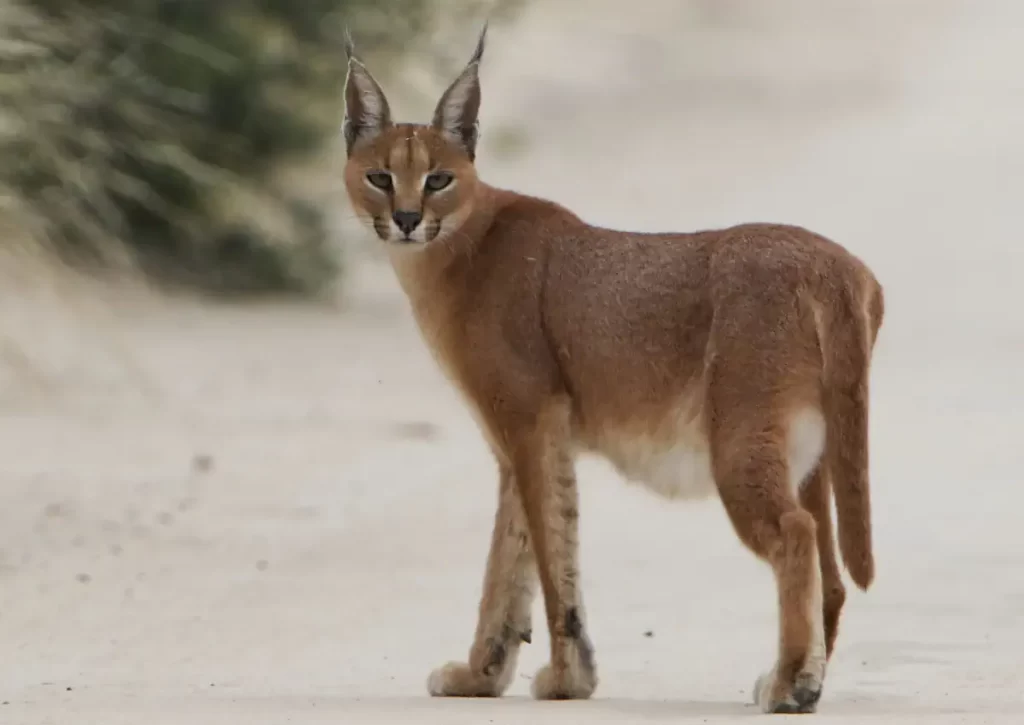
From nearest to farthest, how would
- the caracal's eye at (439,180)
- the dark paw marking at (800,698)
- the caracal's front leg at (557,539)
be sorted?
the dark paw marking at (800,698), the caracal's front leg at (557,539), the caracal's eye at (439,180)

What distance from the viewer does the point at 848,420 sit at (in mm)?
5520

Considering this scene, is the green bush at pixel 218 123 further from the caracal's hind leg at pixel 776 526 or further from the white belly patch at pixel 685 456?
the caracal's hind leg at pixel 776 526

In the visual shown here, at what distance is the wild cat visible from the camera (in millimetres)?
5453

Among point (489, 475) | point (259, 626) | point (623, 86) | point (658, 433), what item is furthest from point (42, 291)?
point (623, 86)

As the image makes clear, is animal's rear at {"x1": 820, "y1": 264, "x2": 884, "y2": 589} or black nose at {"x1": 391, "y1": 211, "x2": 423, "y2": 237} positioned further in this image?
black nose at {"x1": 391, "y1": 211, "x2": 423, "y2": 237}

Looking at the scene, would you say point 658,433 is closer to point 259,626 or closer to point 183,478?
point 259,626

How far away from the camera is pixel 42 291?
379 inches

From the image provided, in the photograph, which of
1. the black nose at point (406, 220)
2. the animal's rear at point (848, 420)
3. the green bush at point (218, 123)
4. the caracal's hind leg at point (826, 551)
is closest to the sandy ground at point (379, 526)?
the caracal's hind leg at point (826, 551)

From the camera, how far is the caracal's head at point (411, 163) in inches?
239

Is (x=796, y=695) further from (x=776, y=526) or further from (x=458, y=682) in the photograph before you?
(x=458, y=682)

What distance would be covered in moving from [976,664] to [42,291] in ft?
15.5

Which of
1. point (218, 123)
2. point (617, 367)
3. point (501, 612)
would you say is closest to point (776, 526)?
point (617, 367)

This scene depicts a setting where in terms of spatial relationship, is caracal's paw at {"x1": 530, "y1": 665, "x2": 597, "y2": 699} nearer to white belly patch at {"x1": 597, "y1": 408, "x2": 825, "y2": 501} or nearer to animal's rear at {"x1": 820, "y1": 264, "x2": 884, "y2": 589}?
white belly patch at {"x1": 597, "y1": 408, "x2": 825, "y2": 501}

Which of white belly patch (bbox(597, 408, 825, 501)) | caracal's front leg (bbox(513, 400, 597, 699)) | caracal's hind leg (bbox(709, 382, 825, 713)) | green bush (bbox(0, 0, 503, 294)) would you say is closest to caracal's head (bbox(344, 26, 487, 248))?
caracal's front leg (bbox(513, 400, 597, 699))
